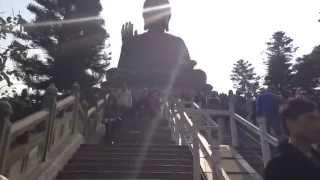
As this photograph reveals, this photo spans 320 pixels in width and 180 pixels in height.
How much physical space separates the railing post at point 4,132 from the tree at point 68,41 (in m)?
21.0

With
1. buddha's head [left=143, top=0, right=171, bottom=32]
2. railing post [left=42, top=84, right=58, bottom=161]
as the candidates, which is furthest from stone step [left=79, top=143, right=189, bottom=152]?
buddha's head [left=143, top=0, right=171, bottom=32]

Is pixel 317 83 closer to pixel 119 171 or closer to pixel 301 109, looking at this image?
pixel 119 171

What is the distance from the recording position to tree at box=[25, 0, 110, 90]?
27.0 m

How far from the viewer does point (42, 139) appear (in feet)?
25.1

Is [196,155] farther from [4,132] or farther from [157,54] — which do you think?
[157,54]

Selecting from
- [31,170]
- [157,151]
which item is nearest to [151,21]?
[157,151]

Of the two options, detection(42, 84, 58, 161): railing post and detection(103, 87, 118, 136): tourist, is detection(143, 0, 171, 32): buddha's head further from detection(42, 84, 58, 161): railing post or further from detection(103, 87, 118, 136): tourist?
detection(42, 84, 58, 161): railing post

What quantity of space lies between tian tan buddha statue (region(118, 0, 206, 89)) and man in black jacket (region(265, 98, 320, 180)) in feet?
71.0

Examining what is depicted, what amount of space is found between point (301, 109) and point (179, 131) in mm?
8133

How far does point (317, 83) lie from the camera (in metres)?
40.1

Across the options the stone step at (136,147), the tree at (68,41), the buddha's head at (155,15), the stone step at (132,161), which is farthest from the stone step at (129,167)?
the buddha's head at (155,15)

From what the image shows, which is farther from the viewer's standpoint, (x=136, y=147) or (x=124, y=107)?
(x=124, y=107)

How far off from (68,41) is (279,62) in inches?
1043

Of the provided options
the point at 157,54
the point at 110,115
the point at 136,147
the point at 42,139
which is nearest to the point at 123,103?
the point at 110,115
